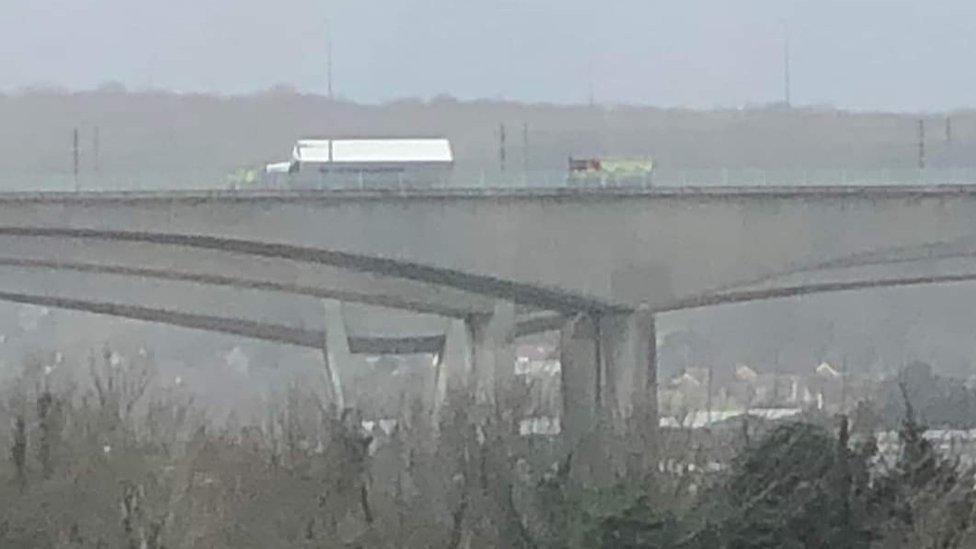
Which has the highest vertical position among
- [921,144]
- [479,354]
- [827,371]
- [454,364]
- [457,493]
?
[921,144]

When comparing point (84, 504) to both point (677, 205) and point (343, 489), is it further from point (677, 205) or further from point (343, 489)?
point (677, 205)

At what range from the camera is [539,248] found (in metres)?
44.9

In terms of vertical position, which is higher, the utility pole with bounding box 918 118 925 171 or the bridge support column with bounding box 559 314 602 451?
the utility pole with bounding box 918 118 925 171

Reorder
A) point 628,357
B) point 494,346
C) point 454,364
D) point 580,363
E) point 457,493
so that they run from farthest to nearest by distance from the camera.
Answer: point 454,364 < point 580,363 < point 494,346 < point 628,357 < point 457,493

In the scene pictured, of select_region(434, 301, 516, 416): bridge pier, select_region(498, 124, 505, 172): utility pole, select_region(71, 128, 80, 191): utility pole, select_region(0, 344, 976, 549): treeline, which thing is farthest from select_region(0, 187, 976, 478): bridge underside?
select_region(0, 344, 976, 549): treeline

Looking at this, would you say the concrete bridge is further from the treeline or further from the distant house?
the treeline

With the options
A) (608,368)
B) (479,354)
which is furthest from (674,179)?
(479,354)

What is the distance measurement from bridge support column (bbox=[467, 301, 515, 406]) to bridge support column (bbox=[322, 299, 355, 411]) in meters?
2.80

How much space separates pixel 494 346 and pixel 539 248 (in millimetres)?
4022

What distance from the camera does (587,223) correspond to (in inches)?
1774

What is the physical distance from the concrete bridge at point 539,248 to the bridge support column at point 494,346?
0.11 m

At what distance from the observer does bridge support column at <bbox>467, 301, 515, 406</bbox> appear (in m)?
43.5

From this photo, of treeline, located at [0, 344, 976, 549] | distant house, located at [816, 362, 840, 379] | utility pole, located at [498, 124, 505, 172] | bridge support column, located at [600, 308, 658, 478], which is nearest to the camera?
treeline, located at [0, 344, 976, 549]

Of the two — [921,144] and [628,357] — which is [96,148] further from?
[921,144]
